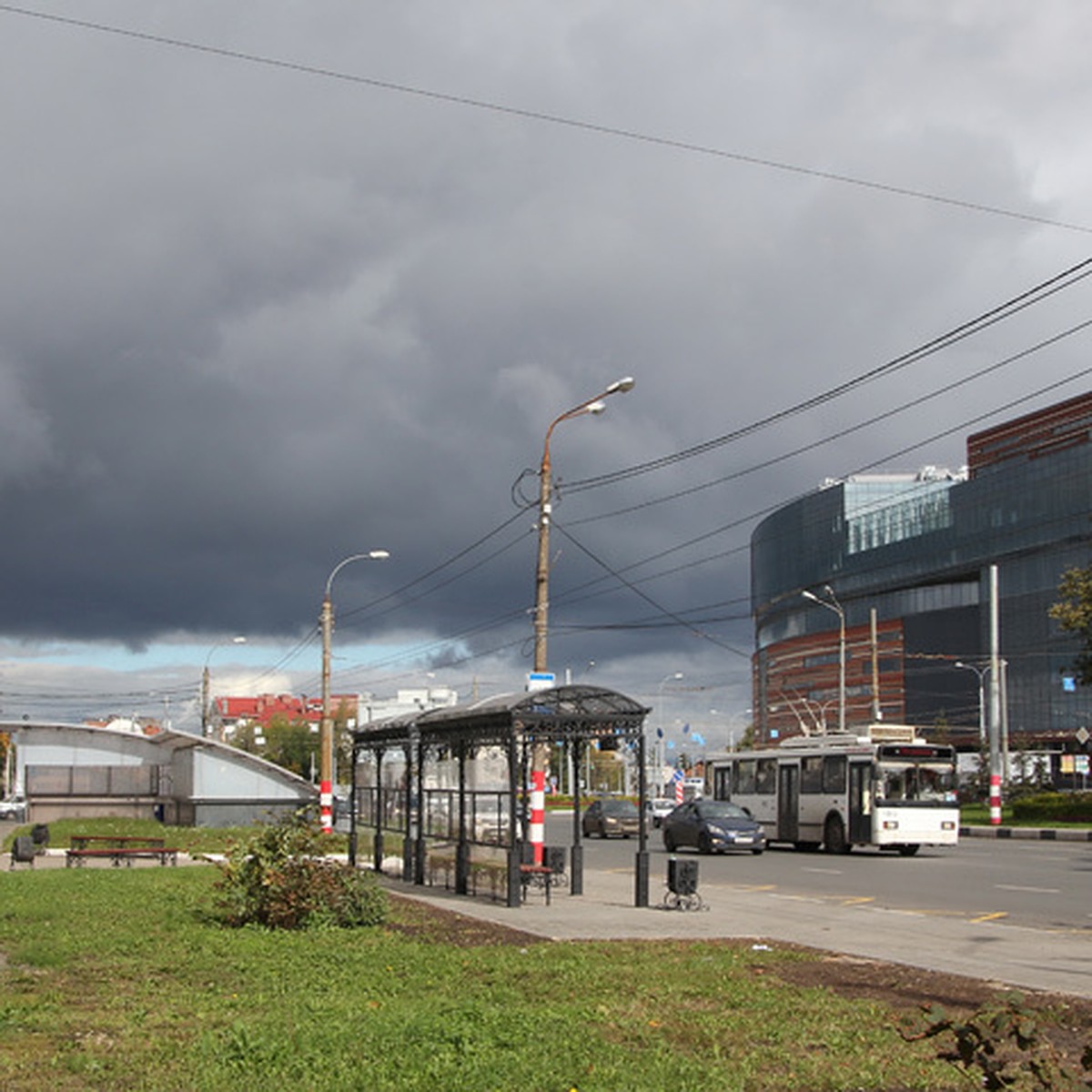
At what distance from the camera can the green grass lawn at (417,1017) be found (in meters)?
7.51

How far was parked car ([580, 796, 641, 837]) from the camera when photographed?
49.1 meters

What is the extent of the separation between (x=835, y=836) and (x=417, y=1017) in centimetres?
2930

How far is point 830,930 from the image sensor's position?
Answer: 16.8 meters

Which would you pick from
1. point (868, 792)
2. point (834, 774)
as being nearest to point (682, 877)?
point (868, 792)

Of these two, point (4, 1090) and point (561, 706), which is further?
point (561, 706)

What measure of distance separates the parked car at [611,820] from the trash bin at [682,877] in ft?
99.3

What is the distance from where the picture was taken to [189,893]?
66.3ft

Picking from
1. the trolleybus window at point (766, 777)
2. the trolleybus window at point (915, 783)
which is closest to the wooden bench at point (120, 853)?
the trolleybus window at point (766, 777)

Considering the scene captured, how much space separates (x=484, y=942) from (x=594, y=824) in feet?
117

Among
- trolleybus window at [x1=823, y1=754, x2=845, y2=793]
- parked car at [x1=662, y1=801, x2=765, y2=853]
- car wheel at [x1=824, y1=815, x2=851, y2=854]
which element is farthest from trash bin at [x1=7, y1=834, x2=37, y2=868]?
car wheel at [x1=824, y1=815, x2=851, y2=854]

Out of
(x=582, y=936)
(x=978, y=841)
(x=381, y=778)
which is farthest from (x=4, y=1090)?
(x=978, y=841)

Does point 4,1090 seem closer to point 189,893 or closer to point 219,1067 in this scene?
point 219,1067

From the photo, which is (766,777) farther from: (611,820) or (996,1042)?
(996,1042)

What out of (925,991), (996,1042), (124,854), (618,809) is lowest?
(618,809)
